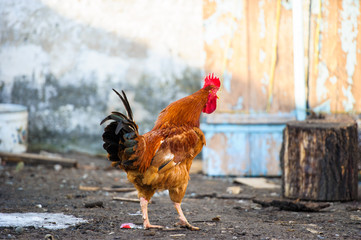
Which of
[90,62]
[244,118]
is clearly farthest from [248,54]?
[90,62]

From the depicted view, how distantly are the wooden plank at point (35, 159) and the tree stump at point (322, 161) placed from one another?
3395mm

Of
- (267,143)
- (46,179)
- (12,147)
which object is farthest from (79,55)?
(267,143)

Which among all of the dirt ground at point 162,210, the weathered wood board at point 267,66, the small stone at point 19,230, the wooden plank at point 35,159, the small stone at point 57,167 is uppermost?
the weathered wood board at point 267,66

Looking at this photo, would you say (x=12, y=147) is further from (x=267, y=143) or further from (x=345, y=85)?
(x=345, y=85)

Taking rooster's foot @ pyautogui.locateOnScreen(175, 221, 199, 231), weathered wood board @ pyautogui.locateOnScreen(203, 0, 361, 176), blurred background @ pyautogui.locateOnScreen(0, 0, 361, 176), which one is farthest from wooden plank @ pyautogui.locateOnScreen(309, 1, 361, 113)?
rooster's foot @ pyautogui.locateOnScreen(175, 221, 199, 231)

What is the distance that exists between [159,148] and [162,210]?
3.80 feet

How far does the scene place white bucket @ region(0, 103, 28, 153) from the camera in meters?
7.47

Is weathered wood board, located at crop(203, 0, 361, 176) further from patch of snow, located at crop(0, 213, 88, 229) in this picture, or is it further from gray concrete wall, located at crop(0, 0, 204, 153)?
patch of snow, located at crop(0, 213, 88, 229)

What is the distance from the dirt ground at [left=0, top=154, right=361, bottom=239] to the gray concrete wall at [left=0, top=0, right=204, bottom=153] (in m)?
1.24

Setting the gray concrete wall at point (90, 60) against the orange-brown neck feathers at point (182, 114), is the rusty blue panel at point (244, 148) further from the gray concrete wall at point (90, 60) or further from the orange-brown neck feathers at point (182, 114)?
the orange-brown neck feathers at point (182, 114)

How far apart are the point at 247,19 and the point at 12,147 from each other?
396 centimetres

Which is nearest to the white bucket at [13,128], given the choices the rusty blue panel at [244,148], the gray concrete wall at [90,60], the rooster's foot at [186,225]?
the gray concrete wall at [90,60]

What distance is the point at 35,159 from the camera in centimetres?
732

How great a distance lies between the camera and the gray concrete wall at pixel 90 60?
8117 millimetres
